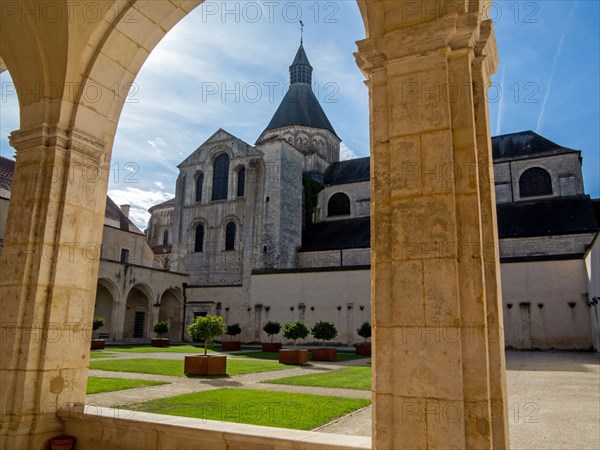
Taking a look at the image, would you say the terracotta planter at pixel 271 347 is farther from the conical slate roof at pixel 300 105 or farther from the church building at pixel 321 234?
the conical slate roof at pixel 300 105

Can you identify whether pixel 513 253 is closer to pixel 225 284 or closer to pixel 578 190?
pixel 578 190

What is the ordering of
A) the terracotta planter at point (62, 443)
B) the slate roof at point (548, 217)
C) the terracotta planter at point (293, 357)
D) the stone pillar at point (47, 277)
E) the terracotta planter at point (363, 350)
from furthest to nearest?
the slate roof at point (548, 217), the terracotta planter at point (363, 350), the terracotta planter at point (293, 357), the stone pillar at point (47, 277), the terracotta planter at point (62, 443)

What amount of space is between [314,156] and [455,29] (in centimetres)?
3414

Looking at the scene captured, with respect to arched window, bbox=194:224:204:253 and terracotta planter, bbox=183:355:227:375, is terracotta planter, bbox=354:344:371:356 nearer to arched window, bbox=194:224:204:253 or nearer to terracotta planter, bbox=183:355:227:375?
terracotta planter, bbox=183:355:227:375

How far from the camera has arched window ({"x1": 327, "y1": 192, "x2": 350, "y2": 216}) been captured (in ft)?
108

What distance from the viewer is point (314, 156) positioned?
36.6m

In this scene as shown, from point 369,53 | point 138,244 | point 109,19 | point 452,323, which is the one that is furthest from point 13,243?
point 138,244

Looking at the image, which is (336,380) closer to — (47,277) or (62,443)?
(62,443)

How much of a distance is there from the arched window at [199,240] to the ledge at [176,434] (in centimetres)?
2852

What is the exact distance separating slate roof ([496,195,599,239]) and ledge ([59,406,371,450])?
24.0 m

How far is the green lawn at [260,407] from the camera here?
209 inches

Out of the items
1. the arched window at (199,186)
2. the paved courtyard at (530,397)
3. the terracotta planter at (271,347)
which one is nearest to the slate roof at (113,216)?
the arched window at (199,186)

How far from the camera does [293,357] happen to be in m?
13.5

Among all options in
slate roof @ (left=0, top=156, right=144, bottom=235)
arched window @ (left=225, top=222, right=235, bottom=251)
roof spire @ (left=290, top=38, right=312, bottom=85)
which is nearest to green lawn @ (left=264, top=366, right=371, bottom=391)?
arched window @ (left=225, top=222, right=235, bottom=251)
